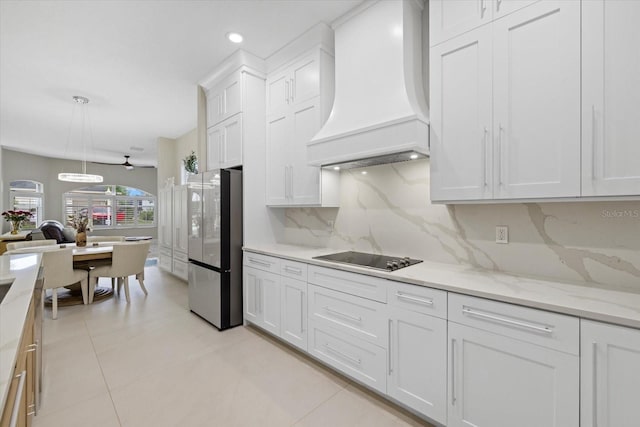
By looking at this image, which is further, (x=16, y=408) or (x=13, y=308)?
(x=13, y=308)

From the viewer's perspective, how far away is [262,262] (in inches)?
113

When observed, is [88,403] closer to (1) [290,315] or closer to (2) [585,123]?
(1) [290,315]

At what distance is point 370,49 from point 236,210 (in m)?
1.99

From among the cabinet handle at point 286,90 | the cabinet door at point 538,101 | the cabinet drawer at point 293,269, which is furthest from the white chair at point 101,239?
the cabinet door at point 538,101

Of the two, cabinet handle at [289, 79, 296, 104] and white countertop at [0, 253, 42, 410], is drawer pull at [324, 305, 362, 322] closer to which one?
white countertop at [0, 253, 42, 410]

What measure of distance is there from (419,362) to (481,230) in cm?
98

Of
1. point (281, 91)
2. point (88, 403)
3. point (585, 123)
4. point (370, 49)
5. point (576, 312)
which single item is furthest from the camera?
point (281, 91)

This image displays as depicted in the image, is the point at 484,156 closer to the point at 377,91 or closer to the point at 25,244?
the point at 377,91

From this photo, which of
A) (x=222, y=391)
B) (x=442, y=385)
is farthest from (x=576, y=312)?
(x=222, y=391)

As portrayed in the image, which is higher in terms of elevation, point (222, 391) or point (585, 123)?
point (585, 123)

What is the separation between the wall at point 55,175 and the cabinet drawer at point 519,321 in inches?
397

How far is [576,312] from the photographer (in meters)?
1.20

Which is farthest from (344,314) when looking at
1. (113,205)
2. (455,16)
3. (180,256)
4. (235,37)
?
(113,205)

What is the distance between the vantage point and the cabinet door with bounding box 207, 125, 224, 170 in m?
3.46
